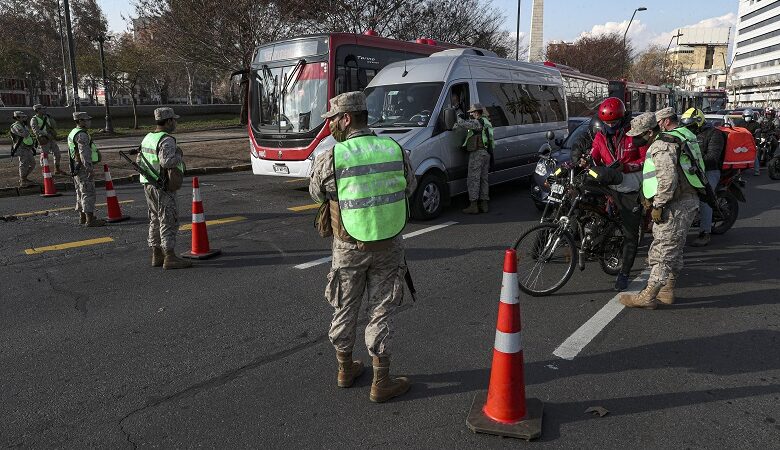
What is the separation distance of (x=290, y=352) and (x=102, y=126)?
34283 mm

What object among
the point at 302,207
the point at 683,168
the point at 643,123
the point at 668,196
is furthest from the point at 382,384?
the point at 302,207

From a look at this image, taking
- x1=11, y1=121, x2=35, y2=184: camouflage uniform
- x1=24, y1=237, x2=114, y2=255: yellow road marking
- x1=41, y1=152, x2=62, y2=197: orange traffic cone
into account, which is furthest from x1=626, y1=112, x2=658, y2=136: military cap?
x1=11, y1=121, x2=35, y2=184: camouflage uniform

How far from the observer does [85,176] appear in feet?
A: 27.8

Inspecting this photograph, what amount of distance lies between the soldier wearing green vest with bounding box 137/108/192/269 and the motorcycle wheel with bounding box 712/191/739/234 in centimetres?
701

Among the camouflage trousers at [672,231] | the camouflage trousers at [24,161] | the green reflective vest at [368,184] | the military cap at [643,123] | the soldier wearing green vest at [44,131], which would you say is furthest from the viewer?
the soldier wearing green vest at [44,131]

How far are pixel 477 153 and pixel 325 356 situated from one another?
5504 mm

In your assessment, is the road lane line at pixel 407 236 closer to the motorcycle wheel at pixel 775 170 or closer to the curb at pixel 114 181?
the curb at pixel 114 181

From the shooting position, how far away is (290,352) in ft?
13.3

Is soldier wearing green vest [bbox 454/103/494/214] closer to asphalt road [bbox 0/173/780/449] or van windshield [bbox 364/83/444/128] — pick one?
van windshield [bbox 364/83/444/128]

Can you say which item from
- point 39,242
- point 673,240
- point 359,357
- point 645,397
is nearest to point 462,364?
point 359,357

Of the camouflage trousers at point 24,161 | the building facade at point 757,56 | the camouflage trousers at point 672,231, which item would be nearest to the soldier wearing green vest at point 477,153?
the camouflage trousers at point 672,231

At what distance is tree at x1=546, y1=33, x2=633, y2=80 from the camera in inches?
1933

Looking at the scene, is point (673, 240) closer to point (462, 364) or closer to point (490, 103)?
point (462, 364)

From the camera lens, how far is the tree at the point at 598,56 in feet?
161
